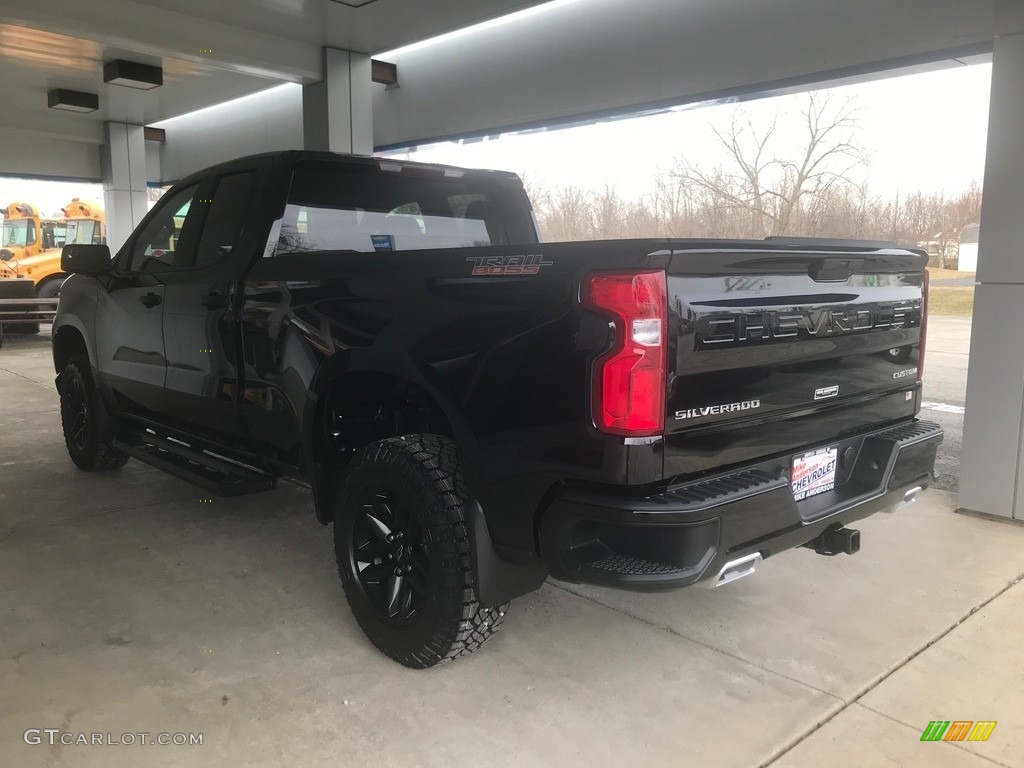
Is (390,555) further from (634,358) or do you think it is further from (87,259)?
(87,259)

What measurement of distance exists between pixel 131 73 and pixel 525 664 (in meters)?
11.1

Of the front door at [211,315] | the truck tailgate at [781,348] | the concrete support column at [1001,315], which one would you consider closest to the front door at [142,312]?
the front door at [211,315]

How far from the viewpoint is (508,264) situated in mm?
2500

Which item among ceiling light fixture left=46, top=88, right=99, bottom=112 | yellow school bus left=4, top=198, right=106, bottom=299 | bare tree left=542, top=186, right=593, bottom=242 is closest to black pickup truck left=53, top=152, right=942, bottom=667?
bare tree left=542, top=186, right=593, bottom=242

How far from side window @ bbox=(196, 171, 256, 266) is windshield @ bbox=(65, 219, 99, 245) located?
17.3m

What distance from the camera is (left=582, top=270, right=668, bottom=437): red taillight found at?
218 cm

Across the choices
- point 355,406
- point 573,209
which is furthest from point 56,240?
point 355,406

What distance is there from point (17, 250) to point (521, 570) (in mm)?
19338

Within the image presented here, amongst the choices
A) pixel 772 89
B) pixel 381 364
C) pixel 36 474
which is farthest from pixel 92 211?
pixel 381 364

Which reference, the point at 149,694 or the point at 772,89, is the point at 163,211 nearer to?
the point at 149,694

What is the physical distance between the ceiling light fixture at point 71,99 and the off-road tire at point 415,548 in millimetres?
13132

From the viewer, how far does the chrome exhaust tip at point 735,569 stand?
7.51 feet

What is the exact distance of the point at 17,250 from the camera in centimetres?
1802

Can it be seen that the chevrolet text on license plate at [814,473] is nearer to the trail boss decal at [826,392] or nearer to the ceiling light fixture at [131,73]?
the trail boss decal at [826,392]
